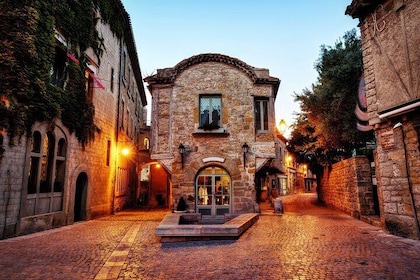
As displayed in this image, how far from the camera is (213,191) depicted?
12.2 meters

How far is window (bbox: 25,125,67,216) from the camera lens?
8242 mm

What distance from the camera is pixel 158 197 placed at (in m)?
21.8

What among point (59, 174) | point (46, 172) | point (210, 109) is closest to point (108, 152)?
point (59, 174)

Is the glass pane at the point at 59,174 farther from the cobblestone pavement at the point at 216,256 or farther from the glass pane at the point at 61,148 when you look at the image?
the cobblestone pavement at the point at 216,256

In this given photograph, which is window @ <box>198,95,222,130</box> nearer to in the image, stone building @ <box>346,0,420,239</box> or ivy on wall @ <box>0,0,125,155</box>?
ivy on wall @ <box>0,0,125,155</box>

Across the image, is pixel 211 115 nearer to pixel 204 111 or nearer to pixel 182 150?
pixel 204 111

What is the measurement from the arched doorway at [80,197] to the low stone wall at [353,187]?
433 inches

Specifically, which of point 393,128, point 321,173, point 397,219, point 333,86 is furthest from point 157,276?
point 321,173

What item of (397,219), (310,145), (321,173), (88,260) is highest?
(310,145)

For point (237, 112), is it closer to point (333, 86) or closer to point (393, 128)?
point (333, 86)

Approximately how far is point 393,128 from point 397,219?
8.04 feet

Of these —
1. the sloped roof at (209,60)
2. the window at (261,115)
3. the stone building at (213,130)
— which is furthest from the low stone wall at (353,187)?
the sloped roof at (209,60)

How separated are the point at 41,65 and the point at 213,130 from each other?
7015 millimetres

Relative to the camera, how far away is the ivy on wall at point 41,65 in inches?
290
